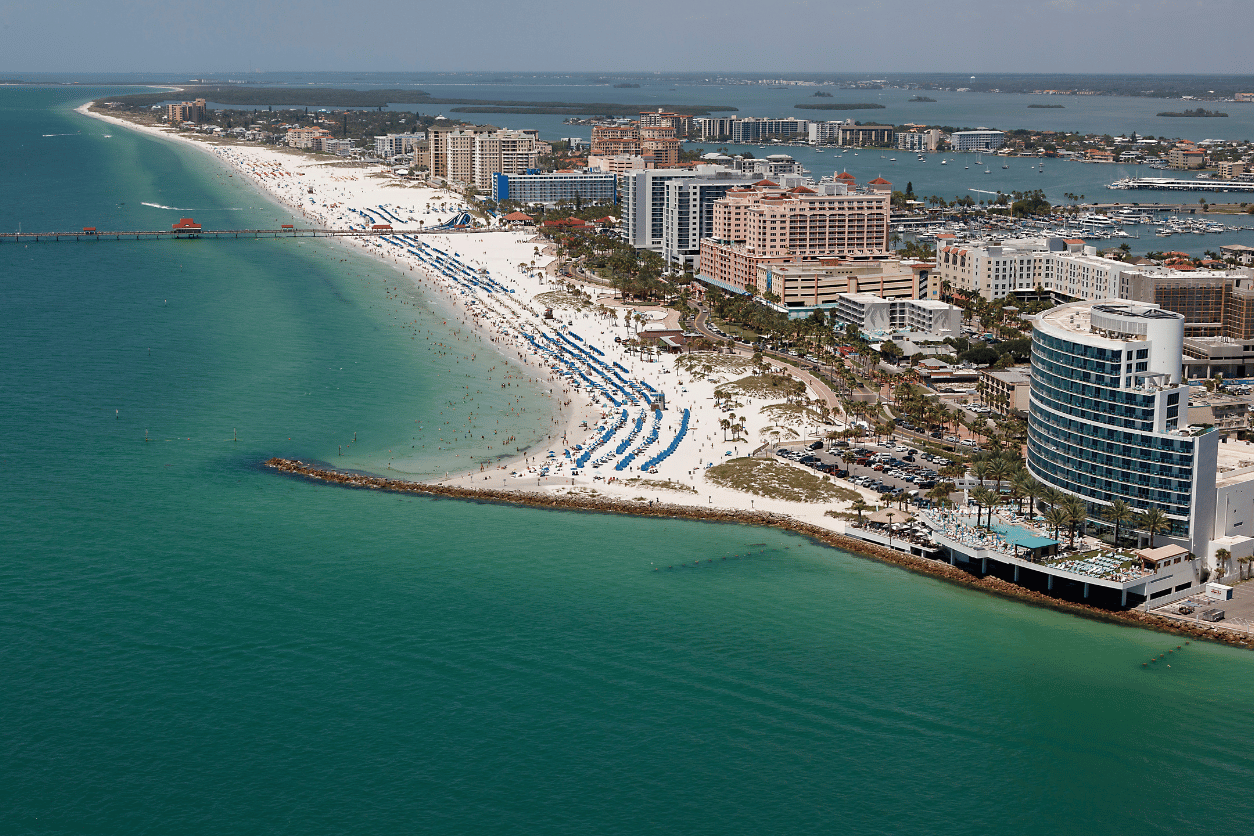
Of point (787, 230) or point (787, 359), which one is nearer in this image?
point (787, 359)

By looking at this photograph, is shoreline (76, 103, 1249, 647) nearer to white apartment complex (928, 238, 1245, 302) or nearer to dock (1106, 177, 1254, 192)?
white apartment complex (928, 238, 1245, 302)

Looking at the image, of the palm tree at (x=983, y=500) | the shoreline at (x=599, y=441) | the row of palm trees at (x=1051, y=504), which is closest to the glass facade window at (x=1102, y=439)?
the row of palm trees at (x=1051, y=504)

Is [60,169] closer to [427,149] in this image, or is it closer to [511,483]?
[427,149]

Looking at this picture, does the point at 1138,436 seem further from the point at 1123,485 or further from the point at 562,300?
the point at 562,300

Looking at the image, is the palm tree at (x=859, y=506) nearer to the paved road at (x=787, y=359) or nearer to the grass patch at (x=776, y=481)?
the grass patch at (x=776, y=481)

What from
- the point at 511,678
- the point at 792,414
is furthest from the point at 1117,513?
the point at 511,678

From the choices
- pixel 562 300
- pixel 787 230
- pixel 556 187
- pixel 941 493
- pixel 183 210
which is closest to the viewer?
pixel 941 493

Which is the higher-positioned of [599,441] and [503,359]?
[503,359]
